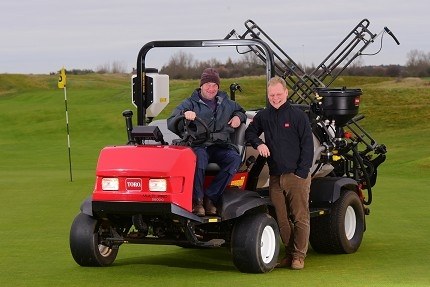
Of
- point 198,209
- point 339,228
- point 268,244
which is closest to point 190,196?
point 198,209

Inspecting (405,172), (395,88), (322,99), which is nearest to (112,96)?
(395,88)

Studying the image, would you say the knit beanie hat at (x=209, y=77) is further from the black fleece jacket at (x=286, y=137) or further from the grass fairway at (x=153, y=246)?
the grass fairway at (x=153, y=246)

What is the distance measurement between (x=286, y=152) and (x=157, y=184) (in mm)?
1462

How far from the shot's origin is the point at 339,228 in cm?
1166

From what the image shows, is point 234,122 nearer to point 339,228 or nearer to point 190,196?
point 190,196

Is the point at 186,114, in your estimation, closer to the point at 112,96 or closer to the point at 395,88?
the point at 395,88

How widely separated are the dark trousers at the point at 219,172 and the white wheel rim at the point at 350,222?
2.42 metres

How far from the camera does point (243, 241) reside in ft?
32.9

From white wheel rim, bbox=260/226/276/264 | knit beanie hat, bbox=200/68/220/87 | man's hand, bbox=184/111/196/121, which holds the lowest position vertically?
white wheel rim, bbox=260/226/276/264

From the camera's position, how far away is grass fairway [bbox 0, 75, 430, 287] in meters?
10.1

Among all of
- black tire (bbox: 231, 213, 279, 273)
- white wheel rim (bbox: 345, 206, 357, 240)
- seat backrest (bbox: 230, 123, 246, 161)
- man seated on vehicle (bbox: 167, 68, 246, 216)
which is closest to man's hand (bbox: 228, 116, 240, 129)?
man seated on vehicle (bbox: 167, 68, 246, 216)

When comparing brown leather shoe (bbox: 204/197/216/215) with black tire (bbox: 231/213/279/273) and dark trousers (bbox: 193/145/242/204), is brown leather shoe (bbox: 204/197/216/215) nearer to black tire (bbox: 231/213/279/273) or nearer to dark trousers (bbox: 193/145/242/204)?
dark trousers (bbox: 193/145/242/204)

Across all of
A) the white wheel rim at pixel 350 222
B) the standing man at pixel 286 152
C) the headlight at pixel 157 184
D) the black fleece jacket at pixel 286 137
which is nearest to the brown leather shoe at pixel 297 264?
the standing man at pixel 286 152

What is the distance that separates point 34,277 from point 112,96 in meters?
48.4
